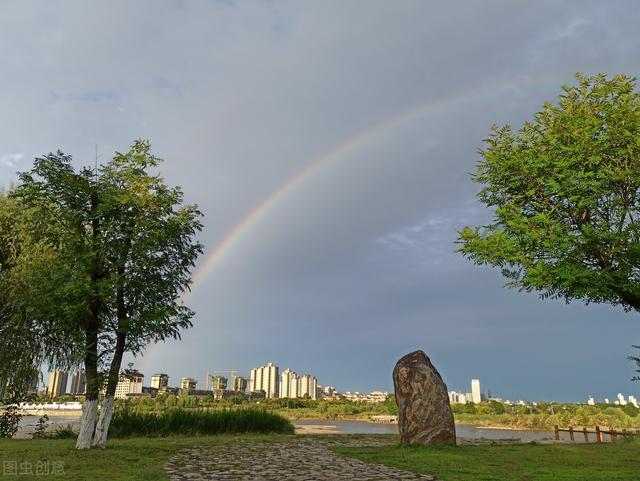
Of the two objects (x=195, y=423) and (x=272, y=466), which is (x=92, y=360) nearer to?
(x=272, y=466)

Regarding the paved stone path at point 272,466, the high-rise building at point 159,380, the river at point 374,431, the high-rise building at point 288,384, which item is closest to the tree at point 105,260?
the paved stone path at point 272,466

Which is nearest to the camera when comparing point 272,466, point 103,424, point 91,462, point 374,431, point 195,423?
point 272,466

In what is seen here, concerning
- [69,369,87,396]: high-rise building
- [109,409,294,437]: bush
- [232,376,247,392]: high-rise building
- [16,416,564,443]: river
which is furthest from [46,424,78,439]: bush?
[232,376,247,392]: high-rise building

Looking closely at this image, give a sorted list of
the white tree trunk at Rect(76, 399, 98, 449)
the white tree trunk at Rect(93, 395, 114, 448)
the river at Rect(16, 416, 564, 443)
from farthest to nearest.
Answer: the river at Rect(16, 416, 564, 443) → the white tree trunk at Rect(93, 395, 114, 448) → the white tree trunk at Rect(76, 399, 98, 449)

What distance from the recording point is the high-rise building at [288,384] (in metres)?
165

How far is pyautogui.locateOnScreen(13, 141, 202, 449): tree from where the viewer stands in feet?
49.7

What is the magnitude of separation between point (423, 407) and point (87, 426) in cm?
1128

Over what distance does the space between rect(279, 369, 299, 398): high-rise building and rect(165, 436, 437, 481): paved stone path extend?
513 feet

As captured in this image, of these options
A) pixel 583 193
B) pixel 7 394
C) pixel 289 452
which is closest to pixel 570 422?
pixel 583 193

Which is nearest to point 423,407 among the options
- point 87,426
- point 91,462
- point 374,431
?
point 91,462

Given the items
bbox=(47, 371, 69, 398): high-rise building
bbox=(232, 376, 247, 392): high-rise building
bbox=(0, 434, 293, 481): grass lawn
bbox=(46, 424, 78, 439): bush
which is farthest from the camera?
bbox=(232, 376, 247, 392): high-rise building

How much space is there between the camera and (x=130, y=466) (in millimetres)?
11258

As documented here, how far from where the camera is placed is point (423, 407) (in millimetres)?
16750

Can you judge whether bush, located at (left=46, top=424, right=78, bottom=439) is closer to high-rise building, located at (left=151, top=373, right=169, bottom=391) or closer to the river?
the river
